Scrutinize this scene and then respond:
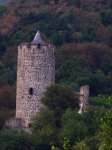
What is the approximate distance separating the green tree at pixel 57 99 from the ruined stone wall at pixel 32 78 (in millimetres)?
725

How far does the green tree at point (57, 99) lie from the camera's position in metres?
23.3

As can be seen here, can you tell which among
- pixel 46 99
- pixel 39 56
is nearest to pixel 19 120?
pixel 46 99

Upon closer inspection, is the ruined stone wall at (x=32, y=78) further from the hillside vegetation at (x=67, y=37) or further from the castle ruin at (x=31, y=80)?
the hillside vegetation at (x=67, y=37)

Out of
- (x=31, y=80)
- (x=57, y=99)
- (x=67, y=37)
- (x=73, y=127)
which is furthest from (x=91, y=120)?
(x=67, y=37)

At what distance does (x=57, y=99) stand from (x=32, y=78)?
1.98 metres

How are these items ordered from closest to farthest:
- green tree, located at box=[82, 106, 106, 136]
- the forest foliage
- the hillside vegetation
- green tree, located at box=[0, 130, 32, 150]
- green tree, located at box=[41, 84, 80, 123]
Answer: green tree, located at box=[0, 130, 32, 150] → green tree, located at box=[82, 106, 106, 136] → the forest foliage → green tree, located at box=[41, 84, 80, 123] → the hillside vegetation

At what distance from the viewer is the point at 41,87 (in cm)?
2406

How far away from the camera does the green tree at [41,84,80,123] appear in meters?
23.3

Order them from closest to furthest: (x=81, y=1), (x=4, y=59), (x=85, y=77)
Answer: (x=85, y=77)
(x=4, y=59)
(x=81, y=1)

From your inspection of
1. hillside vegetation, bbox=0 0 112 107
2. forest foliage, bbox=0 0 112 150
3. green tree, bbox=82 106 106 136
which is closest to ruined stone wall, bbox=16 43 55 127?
forest foliage, bbox=0 0 112 150

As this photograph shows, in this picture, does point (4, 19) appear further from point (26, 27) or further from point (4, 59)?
point (4, 59)

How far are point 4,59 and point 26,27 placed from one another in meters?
9.08

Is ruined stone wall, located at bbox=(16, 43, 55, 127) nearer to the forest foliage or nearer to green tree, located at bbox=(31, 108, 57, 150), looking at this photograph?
green tree, located at bbox=(31, 108, 57, 150)

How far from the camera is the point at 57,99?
76.6 ft
